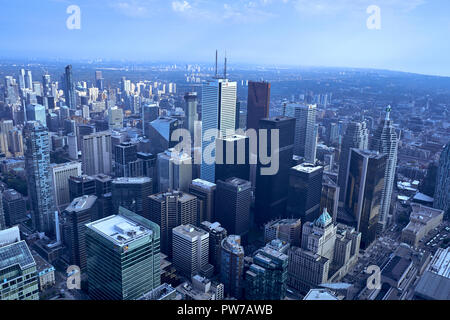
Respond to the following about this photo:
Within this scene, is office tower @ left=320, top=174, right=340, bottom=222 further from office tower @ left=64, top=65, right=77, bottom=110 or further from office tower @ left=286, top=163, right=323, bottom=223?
office tower @ left=64, top=65, right=77, bottom=110

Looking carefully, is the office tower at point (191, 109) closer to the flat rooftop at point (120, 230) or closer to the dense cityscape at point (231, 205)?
the dense cityscape at point (231, 205)

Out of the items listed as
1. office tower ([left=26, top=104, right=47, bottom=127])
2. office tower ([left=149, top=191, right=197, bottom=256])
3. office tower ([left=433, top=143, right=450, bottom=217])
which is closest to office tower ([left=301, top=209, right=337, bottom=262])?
office tower ([left=149, top=191, right=197, bottom=256])

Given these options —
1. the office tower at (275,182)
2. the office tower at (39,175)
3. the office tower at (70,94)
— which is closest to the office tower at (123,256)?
the office tower at (39,175)

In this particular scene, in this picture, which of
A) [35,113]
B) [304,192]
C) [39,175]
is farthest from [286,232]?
A: [35,113]

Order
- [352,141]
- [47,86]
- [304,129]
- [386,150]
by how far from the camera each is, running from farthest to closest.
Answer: [47,86] < [304,129] < [352,141] < [386,150]

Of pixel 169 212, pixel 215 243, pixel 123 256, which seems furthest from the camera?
pixel 169 212

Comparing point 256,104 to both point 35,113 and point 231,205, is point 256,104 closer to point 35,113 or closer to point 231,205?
point 231,205
